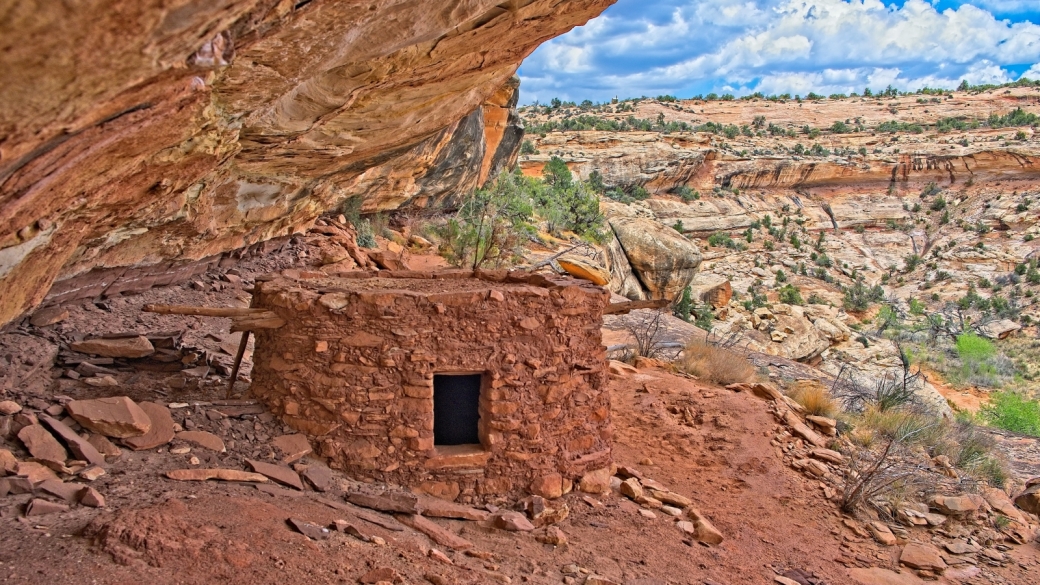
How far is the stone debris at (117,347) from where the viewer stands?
232 inches

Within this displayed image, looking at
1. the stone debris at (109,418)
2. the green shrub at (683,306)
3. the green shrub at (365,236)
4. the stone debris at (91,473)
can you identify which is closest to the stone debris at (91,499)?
the stone debris at (91,473)

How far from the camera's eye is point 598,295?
5660mm

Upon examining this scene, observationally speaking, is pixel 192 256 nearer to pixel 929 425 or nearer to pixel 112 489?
pixel 112 489

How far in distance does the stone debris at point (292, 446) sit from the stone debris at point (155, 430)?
67 cm

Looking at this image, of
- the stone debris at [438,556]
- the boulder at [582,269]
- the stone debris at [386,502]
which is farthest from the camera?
the boulder at [582,269]

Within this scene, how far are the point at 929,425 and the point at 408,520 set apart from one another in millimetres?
7761

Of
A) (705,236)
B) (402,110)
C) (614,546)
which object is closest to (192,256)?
(402,110)

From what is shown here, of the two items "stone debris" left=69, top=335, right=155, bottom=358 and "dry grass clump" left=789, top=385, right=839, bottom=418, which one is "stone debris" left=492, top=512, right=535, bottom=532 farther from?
"dry grass clump" left=789, top=385, right=839, bottom=418

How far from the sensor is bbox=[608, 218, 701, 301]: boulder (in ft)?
63.9

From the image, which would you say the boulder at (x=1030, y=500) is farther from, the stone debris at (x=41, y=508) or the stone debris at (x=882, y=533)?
the stone debris at (x=41, y=508)

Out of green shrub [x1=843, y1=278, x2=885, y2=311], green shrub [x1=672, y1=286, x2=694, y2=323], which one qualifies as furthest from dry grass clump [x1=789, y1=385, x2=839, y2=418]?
green shrub [x1=843, y1=278, x2=885, y2=311]

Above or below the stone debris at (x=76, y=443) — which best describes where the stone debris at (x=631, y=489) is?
below

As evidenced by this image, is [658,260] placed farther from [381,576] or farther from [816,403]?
[381,576]

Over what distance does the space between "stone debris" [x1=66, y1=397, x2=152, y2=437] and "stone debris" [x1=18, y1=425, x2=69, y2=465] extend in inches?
8.6
